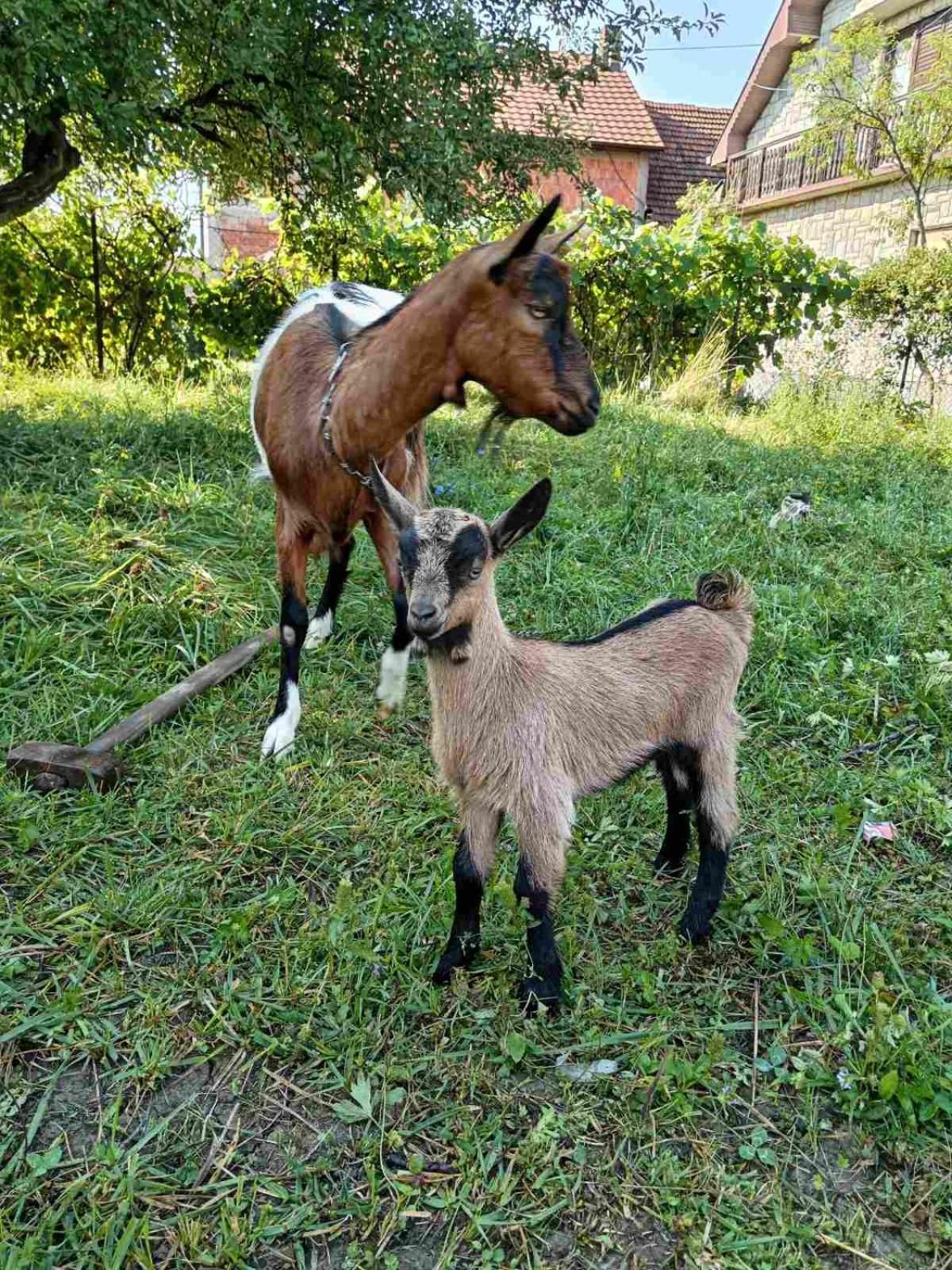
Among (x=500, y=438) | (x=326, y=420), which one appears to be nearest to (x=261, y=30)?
(x=326, y=420)

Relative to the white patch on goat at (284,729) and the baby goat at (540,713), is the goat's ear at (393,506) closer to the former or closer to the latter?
the baby goat at (540,713)

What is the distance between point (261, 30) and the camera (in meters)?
4.49

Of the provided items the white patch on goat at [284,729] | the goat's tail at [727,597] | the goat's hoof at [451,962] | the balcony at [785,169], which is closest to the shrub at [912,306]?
the balcony at [785,169]

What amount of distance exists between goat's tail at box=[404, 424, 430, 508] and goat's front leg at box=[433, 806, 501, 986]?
5.79 ft

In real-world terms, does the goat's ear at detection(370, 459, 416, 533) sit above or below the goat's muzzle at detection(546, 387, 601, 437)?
below

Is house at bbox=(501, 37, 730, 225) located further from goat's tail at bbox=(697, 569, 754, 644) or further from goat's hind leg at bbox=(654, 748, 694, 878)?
goat's hind leg at bbox=(654, 748, 694, 878)

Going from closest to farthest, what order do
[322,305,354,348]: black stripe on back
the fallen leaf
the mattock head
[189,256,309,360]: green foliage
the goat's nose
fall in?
the goat's nose < the fallen leaf < the mattock head < [322,305,354,348]: black stripe on back < [189,256,309,360]: green foliage

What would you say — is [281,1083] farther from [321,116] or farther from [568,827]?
[321,116]

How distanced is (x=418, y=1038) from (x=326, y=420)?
81.8 inches

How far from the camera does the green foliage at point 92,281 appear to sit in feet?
27.9

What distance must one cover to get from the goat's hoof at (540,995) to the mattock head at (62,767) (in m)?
1.65

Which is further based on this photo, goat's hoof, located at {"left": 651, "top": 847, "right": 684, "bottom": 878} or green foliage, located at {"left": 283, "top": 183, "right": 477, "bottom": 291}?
green foliage, located at {"left": 283, "top": 183, "right": 477, "bottom": 291}

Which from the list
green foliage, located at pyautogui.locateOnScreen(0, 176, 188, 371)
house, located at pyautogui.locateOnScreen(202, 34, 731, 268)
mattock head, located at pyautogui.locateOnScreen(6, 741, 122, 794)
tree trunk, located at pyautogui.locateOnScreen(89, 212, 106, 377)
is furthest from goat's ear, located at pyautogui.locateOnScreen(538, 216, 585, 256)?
house, located at pyautogui.locateOnScreen(202, 34, 731, 268)

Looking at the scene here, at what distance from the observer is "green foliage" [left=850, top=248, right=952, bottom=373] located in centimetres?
1001
